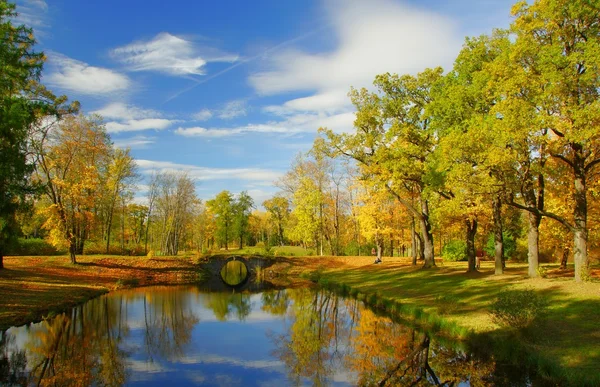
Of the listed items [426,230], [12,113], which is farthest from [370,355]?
[426,230]

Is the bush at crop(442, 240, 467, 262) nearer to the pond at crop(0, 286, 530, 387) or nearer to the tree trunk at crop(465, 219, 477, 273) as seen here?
the tree trunk at crop(465, 219, 477, 273)

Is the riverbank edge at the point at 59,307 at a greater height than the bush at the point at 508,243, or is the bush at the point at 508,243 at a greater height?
the bush at the point at 508,243

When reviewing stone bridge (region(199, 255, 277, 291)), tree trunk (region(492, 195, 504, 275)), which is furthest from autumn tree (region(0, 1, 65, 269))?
stone bridge (region(199, 255, 277, 291))

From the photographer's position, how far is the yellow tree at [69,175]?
113 feet

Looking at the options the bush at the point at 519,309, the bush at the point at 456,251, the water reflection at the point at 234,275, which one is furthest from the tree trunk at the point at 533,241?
the water reflection at the point at 234,275

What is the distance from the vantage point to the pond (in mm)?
12617

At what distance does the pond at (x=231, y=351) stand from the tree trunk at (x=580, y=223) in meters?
8.84

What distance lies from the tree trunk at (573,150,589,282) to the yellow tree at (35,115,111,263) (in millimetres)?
35214

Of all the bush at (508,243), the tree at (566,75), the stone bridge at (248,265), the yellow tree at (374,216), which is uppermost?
the tree at (566,75)

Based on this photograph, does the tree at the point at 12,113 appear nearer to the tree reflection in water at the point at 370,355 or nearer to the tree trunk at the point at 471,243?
the tree reflection in water at the point at 370,355

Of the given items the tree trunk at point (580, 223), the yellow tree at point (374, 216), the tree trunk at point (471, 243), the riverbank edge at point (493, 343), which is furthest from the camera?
the yellow tree at point (374, 216)

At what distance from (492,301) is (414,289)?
9.30 meters

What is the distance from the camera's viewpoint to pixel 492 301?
1638cm

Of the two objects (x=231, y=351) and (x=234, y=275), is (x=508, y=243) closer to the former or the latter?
(x=231, y=351)
